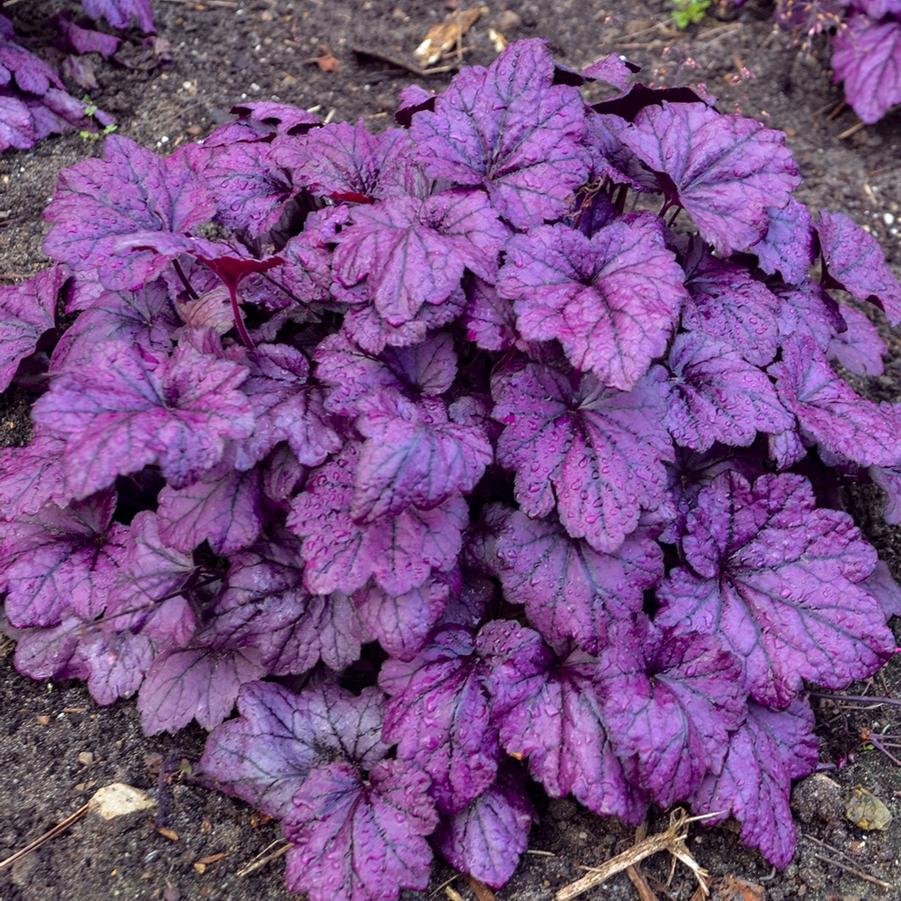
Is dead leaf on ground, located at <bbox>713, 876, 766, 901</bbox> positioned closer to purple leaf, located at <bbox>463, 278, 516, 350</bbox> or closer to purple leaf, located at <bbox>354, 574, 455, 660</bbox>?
purple leaf, located at <bbox>354, 574, 455, 660</bbox>

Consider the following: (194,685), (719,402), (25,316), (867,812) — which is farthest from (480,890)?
(25,316)

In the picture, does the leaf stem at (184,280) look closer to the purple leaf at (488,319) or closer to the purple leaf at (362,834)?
the purple leaf at (488,319)

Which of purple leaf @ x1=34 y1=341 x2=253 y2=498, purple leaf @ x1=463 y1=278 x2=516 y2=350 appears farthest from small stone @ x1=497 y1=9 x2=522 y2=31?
purple leaf @ x1=34 y1=341 x2=253 y2=498

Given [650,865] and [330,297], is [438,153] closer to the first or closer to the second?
[330,297]

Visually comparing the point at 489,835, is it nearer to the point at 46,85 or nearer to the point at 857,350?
the point at 857,350

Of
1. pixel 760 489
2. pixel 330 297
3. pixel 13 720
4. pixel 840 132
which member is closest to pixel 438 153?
pixel 330 297
